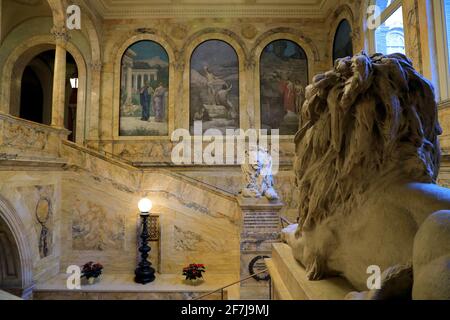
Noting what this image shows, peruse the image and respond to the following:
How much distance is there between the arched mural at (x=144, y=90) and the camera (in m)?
11.2

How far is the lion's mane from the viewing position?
129 centimetres

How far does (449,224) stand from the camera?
35.5 inches

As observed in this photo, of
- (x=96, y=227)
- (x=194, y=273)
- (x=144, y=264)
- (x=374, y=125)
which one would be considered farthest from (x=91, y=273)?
(x=374, y=125)

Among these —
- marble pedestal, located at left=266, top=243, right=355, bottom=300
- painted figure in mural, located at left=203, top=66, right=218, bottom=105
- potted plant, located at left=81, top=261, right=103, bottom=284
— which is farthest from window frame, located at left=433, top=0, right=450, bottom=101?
potted plant, located at left=81, top=261, right=103, bottom=284

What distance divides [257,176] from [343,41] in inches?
308

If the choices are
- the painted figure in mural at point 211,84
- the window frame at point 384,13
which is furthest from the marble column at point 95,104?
the window frame at point 384,13

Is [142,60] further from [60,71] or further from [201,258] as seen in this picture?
[201,258]

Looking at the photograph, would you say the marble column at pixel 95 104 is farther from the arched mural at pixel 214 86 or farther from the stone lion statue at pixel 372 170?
the stone lion statue at pixel 372 170

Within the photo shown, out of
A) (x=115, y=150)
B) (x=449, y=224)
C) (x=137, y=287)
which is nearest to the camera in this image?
(x=449, y=224)

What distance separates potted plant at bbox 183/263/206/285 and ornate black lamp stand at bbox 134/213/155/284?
0.87 m

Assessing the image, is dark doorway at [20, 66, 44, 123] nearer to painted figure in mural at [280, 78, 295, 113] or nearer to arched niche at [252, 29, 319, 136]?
arched niche at [252, 29, 319, 136]

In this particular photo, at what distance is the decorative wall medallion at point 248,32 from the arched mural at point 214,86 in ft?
2.70
